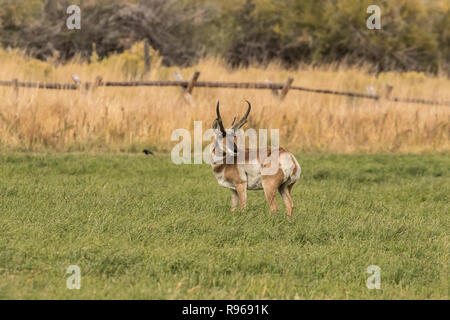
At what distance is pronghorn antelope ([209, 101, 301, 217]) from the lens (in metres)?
7.54

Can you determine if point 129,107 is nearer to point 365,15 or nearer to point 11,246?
point 11,246

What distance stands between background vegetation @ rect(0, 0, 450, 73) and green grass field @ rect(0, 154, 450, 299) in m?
19.2

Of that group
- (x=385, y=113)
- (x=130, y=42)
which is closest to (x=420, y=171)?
(x=385, y=113)

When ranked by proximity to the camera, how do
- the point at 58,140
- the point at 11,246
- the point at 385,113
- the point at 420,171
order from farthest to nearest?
the point at 385,113 < the point at 58,140 < the point at 420,171 < the point at 11,246

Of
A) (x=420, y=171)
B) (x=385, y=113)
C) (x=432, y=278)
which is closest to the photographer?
(x=432, y=278)

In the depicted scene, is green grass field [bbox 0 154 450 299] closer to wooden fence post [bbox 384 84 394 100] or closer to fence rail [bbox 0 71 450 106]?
fence rail [bbox 0 71 450 106]

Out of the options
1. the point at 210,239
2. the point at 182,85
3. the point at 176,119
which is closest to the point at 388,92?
the point at 182,85

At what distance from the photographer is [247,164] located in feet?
25.0

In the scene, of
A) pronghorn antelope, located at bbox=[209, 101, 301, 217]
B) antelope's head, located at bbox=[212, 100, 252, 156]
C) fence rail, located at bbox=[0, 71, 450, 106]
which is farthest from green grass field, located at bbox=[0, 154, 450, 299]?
fence rail, located at bbox=[0, 71, 450, 106]

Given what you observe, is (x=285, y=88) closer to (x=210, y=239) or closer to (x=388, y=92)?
(x=388, y=92)

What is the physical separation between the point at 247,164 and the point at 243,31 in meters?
26.4

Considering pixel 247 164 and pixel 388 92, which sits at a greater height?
pixel 388 92
